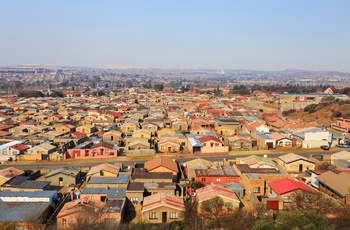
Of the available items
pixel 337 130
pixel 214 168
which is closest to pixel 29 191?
pixel 214 168

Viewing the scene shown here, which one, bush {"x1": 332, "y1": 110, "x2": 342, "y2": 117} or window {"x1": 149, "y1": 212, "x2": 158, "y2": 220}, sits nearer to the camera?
window {"x1": 149, "y1": 212, "x2": 158, "y2": 220}

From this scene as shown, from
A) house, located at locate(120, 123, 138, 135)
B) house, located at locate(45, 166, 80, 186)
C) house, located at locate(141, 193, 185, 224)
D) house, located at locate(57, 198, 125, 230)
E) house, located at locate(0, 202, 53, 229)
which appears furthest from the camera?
house, located at locate(120, 123, 138, 135)

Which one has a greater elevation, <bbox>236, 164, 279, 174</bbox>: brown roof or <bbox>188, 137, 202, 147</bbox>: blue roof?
<bbox>236, 164, 279, 174</bbox>: brown roof

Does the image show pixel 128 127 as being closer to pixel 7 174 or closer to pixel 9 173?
pixel 9 173

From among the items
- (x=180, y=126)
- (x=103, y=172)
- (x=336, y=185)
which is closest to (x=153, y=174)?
(x=103, y=172)

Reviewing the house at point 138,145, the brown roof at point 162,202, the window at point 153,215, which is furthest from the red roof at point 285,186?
the house at point 138,145

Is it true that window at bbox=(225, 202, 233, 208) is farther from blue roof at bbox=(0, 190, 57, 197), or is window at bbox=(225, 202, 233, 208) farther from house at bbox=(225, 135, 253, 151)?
house at bbox=(225, 135, 253, 151)

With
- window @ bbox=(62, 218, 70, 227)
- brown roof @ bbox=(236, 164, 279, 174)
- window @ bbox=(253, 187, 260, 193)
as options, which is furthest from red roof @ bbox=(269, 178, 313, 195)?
window @ bbox=(62, 218, 70, 227)

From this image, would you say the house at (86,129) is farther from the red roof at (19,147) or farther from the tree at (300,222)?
the tree at (300,222)
